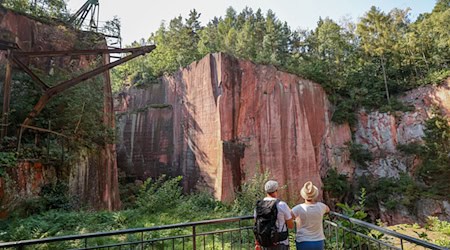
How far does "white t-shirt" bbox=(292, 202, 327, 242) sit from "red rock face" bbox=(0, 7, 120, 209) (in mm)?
8518

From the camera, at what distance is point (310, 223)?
3.04m

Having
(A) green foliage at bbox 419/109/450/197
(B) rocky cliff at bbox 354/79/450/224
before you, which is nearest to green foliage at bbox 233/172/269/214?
(B) rocky cliff at bbox 354/79/450/224

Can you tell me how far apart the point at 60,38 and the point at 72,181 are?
6.31 meters

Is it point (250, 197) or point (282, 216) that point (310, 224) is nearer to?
point (282, 216)

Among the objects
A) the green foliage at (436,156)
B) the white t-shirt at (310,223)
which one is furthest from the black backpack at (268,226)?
the green foliage at (436,156)

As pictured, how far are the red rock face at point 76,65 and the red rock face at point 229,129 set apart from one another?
4432mm

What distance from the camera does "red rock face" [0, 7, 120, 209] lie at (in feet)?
32.9

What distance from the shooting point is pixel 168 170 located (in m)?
16.2

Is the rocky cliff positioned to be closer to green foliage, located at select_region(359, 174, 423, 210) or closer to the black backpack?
green foliage, located at select_region(359, 174, 423, 210)

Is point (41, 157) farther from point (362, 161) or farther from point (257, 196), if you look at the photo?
point (362, 161)

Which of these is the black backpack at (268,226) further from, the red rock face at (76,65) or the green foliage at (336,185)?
the green foliage at (336,185)

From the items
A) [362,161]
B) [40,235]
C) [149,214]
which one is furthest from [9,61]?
[362,161]

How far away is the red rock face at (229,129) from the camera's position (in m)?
14.7

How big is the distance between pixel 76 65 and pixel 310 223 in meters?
12.3
